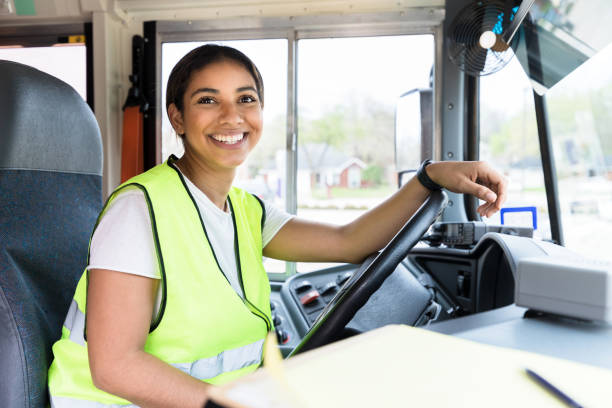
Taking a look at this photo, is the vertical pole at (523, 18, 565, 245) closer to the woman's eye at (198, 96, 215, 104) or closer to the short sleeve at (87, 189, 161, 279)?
the woman's eye at (198, 96, 215, 104)

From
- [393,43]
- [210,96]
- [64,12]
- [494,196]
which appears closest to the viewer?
[494,196]

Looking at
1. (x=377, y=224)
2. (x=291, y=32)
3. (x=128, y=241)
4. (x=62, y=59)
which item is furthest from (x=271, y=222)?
(x=62, y=59)

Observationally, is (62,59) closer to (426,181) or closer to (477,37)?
(477,37)

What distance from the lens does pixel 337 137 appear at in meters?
3.00

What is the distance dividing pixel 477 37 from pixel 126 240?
168 cm

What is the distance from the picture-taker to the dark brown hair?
1167mm

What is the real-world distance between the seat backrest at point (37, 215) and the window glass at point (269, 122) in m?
1.69

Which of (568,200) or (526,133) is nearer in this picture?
(568,200)

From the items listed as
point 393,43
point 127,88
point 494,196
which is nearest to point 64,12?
point 127,88

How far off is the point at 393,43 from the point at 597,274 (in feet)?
7.93

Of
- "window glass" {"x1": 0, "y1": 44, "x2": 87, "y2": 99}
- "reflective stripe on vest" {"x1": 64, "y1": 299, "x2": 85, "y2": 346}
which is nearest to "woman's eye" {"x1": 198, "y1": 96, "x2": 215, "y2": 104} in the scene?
"reflective stripe on vest" {"x1": 64, "y1": 299, "x2": 85, "y2": 346}

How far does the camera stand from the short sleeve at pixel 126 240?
35.3 inches

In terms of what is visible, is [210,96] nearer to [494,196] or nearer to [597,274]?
[494,196]

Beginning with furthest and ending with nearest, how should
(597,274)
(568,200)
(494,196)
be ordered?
(568,200)
(494,196)
(597,274)
